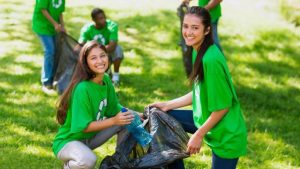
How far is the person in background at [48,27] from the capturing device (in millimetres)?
5961

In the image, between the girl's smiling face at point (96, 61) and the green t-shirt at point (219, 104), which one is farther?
the girl's smiling face at point (96, 61)

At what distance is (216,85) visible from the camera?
310 centimetres

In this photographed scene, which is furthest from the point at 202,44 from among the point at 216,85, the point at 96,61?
the point at 96,61

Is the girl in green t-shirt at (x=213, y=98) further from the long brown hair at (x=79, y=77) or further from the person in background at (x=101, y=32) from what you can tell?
the person in background at (x=101, y=32)

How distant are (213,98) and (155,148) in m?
0.65

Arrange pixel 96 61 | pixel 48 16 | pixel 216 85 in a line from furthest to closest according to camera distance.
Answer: pixel 48 16 < pixel 96 61 < pixel 216 85

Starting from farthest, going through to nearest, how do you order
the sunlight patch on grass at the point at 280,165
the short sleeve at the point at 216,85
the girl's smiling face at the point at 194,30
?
1. the sunlight patch on grass at the point at 280,165
2. the girl's smiling face at the point at 194,30
3. the short sleeve at the point at 216,85

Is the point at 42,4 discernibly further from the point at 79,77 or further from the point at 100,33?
the point at 79,77

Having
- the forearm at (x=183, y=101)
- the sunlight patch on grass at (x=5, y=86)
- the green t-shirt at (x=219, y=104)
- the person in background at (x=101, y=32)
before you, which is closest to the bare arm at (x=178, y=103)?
the forearm at (x=183, y=101)

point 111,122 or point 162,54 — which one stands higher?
point 111,122

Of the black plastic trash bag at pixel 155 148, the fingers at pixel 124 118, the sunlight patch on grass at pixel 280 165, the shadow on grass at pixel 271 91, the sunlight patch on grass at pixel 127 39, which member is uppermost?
the fingers at pixel 124 118

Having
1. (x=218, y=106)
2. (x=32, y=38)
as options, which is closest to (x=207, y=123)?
(x=218, y=106)

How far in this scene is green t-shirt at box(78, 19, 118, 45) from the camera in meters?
6.11

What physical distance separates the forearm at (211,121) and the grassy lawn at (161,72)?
1.32m
